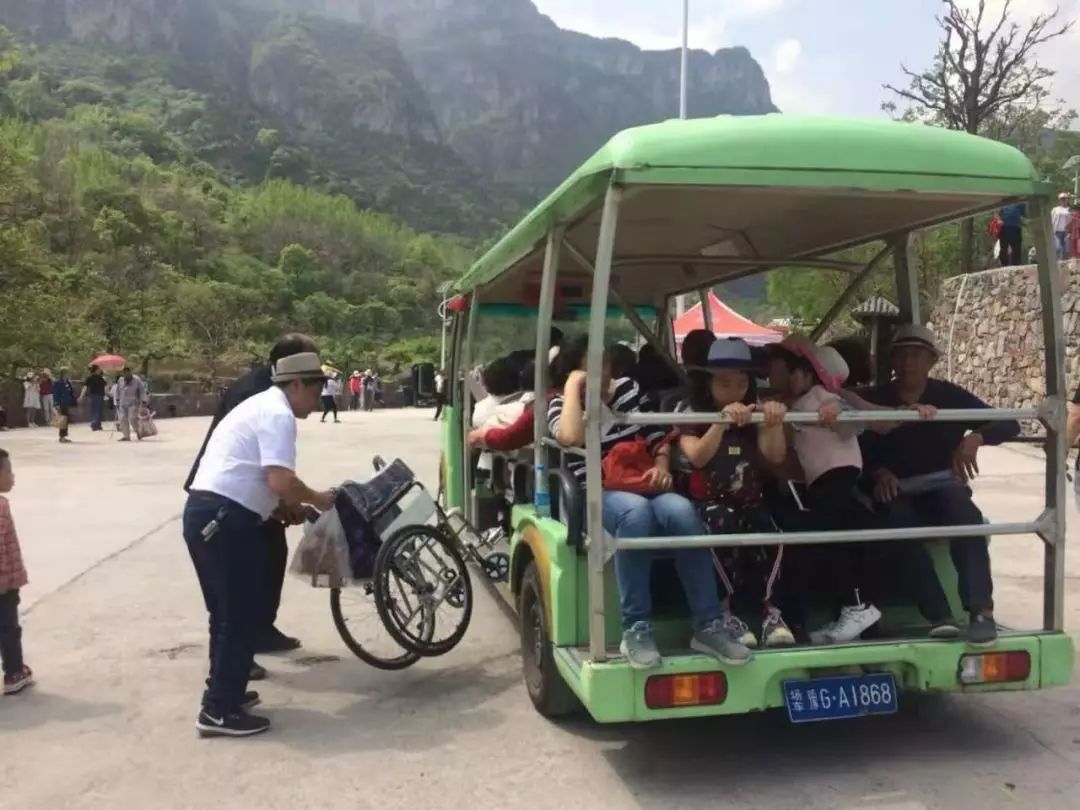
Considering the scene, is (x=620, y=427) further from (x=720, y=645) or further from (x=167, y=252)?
(x=167, y=252)

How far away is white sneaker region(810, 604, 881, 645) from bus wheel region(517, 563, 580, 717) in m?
1.10

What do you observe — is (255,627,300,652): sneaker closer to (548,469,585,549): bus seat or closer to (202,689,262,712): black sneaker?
(202,689,262,712): black sneaker

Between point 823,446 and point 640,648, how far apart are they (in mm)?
1206

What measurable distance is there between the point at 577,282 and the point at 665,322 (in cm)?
129

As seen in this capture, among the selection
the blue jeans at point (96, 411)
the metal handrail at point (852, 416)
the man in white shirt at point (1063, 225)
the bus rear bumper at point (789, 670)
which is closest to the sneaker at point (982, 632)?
the bus rear bumper at point (789, 670)

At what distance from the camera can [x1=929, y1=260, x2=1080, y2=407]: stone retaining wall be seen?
17.0 meters

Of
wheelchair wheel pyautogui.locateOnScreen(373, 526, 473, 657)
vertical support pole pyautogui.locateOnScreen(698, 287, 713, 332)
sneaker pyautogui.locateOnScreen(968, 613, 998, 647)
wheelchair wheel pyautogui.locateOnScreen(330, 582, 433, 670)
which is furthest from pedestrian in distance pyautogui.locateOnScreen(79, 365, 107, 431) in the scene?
sneaker pyautogui.locateOnScreen(968, 613, 998, 647)

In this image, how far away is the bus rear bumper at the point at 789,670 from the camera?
3939mm

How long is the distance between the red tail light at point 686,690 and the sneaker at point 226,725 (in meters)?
1.91

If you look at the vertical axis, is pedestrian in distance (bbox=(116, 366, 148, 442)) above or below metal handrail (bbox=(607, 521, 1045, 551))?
below

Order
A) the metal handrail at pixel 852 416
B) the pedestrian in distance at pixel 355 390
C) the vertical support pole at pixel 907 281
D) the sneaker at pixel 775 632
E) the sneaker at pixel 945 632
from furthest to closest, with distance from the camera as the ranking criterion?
the pedestrian in distance at pixel 355 390, the vertical support pole at pixel 907 281, the sneaker at pixel 945 632, the sneaker at pixel 775 632, the metal handrail at pixel 852 416

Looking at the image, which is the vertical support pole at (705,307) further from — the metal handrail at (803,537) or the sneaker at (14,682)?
the sneaker at (14,682)

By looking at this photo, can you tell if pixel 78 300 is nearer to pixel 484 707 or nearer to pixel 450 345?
pixel 450 345

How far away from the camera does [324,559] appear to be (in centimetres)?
522
